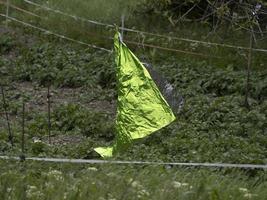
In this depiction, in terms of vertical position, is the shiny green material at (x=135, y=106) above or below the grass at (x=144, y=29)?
below

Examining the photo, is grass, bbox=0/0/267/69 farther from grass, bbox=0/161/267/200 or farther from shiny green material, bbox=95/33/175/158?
grass, bbox=0/161/267/200

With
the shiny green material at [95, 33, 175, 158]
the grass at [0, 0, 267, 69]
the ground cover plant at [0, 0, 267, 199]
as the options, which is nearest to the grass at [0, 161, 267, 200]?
the ground cover plant at [0, 0, 267, 199]

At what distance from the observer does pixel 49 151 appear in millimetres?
7902

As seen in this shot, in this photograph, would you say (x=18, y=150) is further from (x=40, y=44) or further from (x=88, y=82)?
(x=40, y=44)

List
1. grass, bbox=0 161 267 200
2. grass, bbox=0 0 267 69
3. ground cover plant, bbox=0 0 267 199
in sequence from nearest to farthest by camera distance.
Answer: grass, bbox=0 161 267 200 → ground cover plant, bbox=0 0 267 199 → grass, bbox=0 0 267 69

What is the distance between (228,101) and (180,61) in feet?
8.95

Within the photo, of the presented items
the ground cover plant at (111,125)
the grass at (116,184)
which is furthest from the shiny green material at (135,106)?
the grass at (116,184)

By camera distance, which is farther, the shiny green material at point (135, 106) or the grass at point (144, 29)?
the grass at point (144, 29)

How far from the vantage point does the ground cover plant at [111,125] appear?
175 inches

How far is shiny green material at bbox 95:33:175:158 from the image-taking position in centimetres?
849

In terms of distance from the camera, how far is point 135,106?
868cm

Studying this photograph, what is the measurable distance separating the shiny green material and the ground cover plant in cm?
24

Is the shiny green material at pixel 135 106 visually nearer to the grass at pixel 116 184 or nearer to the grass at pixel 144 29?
the grass at pixel 116 184

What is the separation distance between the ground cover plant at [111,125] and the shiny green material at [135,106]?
0.24 metres
